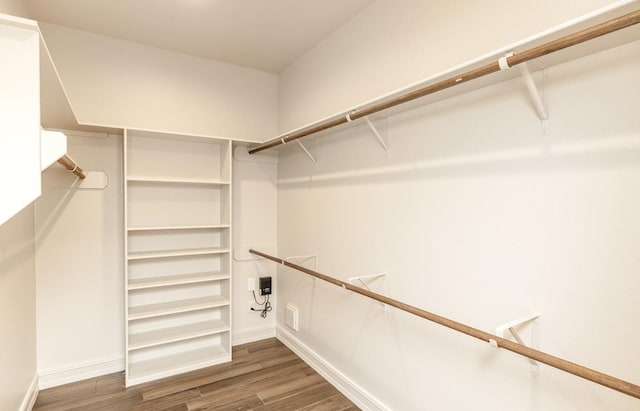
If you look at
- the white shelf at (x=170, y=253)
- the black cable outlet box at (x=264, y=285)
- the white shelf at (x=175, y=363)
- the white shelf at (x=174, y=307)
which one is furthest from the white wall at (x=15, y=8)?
the black cable outlet box at (x=264, y=285)

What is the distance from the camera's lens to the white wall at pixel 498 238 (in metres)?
1.09

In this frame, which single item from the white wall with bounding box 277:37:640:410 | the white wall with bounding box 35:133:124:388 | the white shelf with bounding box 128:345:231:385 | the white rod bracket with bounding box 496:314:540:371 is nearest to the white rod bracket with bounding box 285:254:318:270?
the white wall with bounding box 277:37:640:410

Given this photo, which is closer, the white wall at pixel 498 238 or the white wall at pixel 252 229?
the white wall at pixel 498 238

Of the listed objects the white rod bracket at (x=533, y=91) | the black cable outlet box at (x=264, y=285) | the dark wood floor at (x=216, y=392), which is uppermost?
the white rod bracket at (x=533, y=91)

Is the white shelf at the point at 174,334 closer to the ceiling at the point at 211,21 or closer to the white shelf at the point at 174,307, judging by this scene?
the white shelf at the point at 174,307

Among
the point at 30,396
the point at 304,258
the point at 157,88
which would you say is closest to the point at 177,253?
the point at 304,258

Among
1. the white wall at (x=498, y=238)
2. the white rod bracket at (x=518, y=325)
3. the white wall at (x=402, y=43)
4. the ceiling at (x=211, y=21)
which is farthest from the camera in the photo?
the ceiling at (x=211, y=21)

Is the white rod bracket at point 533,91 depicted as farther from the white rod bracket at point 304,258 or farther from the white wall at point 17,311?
the white wall at point 17,311

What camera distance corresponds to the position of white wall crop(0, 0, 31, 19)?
1698 mm

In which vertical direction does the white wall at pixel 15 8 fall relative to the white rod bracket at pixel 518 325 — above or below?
above

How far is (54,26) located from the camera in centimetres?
245

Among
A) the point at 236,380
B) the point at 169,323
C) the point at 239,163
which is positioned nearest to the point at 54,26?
the point at 239,163

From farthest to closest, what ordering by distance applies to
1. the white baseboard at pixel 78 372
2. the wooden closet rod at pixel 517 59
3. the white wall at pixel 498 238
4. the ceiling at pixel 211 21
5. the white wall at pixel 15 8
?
the white baseboard at pixel 78 372, the ceiling at pixel 211 21, the white wall at pixel 15 8, the white wall at pixel 498 238, the wooden closet rod at pixel 517 59

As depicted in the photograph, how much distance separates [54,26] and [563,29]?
125 inches
